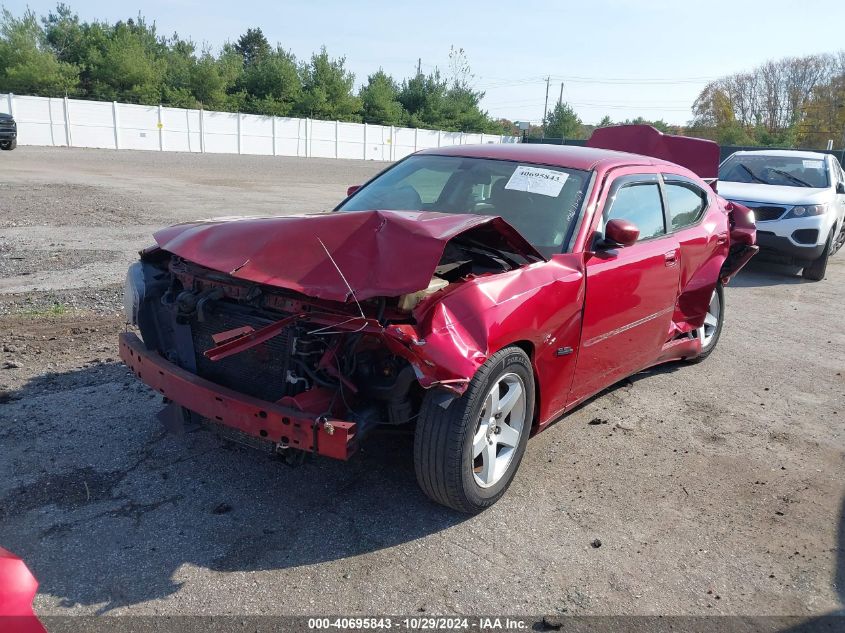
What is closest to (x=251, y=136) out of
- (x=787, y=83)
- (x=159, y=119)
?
(x=159, y=119)

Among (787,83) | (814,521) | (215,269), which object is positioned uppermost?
(787,83)

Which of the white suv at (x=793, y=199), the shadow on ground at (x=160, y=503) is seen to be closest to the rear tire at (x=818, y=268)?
the white suv at (x=793, y=199)

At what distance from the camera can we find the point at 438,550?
3.06 meters

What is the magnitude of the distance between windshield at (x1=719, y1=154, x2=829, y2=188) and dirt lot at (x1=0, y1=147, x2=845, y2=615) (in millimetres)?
6548

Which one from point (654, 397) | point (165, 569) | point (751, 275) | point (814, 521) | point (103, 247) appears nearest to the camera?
point (165, 569)

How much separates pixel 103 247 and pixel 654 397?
7319 millimetres

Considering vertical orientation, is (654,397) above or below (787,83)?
below

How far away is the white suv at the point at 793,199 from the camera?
391 inches

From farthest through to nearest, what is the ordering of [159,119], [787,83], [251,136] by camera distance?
[787,83] → [251,136] → [159,119]

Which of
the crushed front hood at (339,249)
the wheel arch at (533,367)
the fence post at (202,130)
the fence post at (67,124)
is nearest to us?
the crushed front hood at (339,249)

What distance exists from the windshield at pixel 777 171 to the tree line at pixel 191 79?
48.1 metres

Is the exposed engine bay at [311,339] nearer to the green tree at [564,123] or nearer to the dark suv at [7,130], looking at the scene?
the dark suv at [7,130]

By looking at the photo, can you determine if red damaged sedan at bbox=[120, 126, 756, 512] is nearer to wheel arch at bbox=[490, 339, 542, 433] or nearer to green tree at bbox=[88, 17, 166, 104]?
wheel arch at bbox=[490, 339, 542, 433]

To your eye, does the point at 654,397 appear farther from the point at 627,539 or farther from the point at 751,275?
the point at 751,275
